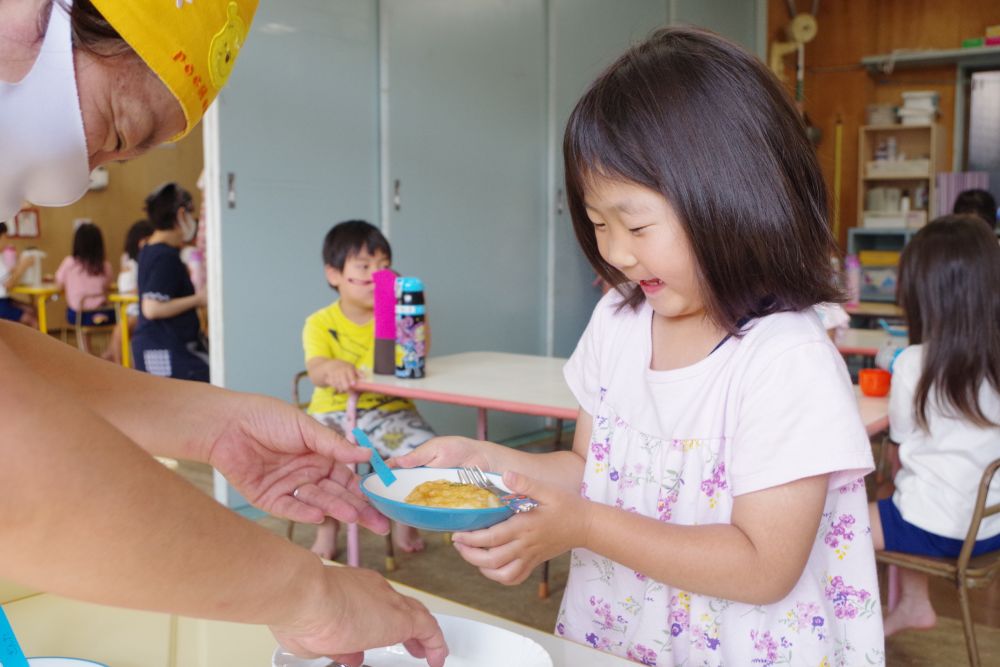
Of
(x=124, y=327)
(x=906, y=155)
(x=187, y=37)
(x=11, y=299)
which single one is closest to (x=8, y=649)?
(x=187, y=37)

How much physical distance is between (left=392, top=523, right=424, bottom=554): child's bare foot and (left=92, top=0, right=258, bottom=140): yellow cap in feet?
9.10

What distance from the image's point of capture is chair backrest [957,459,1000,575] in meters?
1.93

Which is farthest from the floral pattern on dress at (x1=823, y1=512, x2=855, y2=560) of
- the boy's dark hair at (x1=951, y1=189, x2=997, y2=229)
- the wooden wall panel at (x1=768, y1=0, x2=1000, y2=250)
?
the wooden wall panel at (x1=768, y1=0, x2=1000, y2=250)

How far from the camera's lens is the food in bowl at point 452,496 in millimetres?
942

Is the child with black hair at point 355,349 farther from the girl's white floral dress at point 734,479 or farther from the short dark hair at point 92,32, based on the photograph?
the short dark hair at point 92,32

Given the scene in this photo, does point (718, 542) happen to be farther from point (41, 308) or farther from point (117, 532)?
point (41, 308)

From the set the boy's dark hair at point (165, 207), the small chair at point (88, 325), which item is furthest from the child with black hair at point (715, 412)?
the small chair at point (88, 325)

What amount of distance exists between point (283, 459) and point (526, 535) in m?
0.34

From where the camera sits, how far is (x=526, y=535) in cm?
92

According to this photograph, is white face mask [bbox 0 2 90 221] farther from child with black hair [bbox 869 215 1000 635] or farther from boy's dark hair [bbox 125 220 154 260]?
boy's dark hair [bbox 125 220 154 260]

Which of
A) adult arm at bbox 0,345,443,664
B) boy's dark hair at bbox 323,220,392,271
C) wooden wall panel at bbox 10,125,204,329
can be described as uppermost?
wooden wall panel at bbox 10,125,204,329

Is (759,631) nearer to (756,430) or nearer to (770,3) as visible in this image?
(756,430)

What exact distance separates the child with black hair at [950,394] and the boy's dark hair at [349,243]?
73.5 inches

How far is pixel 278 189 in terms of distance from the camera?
3715 mm
